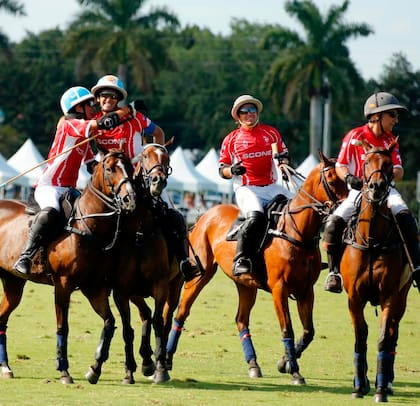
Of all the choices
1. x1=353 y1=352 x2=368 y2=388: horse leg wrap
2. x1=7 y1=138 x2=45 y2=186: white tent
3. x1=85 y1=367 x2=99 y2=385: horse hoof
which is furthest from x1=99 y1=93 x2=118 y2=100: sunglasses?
x1=7 y1=138 x2=45 y2=186: white tent

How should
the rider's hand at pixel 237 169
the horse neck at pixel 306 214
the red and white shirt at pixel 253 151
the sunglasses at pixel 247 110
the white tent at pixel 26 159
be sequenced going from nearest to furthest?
the horse neck at pixel 306 214
the rider's hand at pixel 237 169
the red and white shirt at pixel 253 151
the sunglasses at pixel 247 110
the white tent at pixel 26 159

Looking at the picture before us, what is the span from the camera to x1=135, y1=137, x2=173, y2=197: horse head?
427 inches

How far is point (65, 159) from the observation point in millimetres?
12148

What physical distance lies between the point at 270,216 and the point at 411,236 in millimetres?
2304

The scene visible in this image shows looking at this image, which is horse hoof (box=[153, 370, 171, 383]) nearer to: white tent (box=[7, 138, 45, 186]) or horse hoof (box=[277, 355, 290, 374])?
horse hoof (box=[277, 355, 290, 374])

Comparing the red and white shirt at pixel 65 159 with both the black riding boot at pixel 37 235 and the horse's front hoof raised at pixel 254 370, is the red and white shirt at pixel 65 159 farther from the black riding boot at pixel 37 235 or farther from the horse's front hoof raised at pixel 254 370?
the horse's front hoof raised at pixel 254 370

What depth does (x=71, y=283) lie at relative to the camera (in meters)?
11.5

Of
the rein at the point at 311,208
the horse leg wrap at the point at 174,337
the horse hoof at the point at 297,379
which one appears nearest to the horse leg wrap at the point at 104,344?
the horse leg wrap at the point at 174,337

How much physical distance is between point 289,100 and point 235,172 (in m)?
52.4

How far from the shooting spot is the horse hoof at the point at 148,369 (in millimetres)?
12070

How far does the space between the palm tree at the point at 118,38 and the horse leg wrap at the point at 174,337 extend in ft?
168

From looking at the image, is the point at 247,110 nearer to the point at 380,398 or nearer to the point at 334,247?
the point at 334,247

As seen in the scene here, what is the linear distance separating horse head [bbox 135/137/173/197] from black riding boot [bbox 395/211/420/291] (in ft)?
7.79

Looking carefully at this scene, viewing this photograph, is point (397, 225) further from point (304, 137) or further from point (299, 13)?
point (304, 137)
